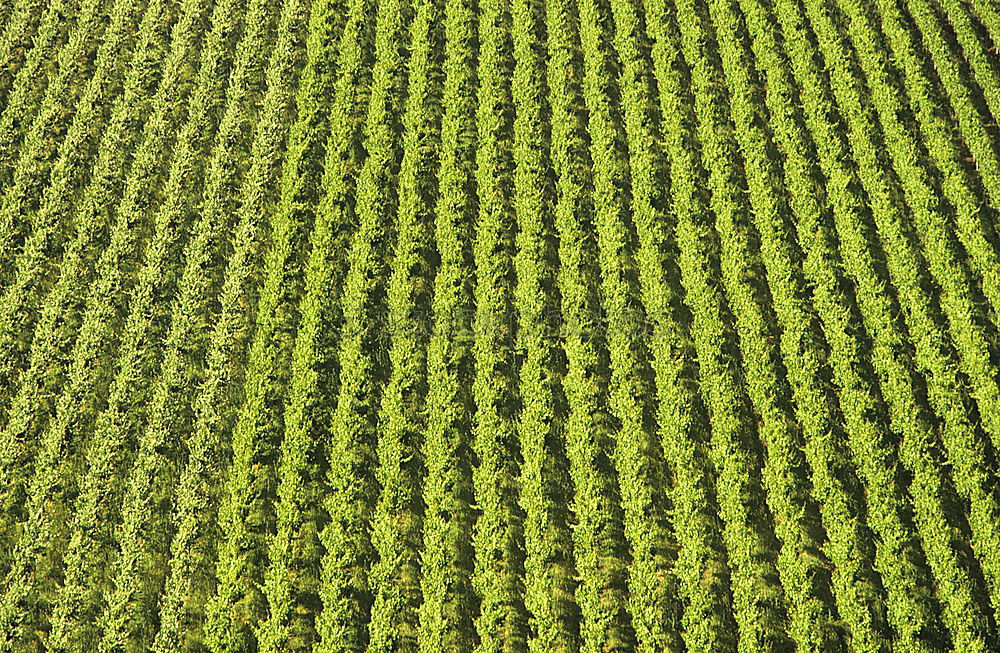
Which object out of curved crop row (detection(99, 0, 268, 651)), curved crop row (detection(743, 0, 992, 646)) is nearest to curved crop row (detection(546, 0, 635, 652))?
curved crop row (detection(743, 0, 992, 646))

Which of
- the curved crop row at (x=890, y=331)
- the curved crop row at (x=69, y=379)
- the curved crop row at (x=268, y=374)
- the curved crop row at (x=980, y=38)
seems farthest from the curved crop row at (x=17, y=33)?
the curved crop row at (x=980, y=38)

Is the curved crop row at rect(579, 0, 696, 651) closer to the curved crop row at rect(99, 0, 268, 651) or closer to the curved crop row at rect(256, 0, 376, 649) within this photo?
the curved crop row at rect(256, 0, 376, 649)

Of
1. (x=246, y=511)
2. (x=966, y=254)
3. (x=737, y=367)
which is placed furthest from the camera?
(x=966, y=254)

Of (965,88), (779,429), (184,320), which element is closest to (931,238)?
(965,88)

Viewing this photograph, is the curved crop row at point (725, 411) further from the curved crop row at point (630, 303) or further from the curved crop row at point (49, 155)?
the curved crop row at point (49, 155)

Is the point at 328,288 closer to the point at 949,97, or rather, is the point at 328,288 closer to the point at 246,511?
the point at 246,511

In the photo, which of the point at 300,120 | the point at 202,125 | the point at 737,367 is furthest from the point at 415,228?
the point at 737,367
